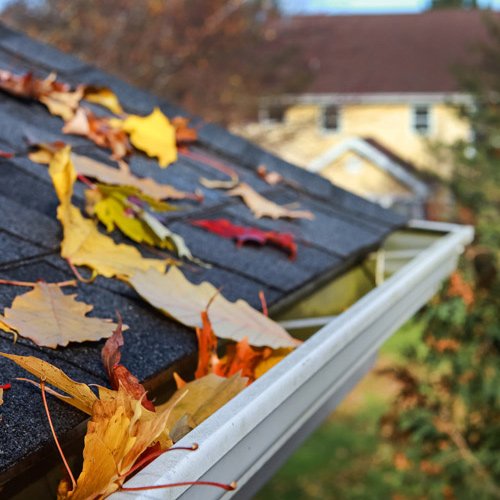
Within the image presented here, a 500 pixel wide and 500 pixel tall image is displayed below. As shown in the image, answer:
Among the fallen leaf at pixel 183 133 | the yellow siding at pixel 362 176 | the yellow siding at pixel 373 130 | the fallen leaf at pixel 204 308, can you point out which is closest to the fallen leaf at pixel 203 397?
the fallen leaf at pixel 204 308

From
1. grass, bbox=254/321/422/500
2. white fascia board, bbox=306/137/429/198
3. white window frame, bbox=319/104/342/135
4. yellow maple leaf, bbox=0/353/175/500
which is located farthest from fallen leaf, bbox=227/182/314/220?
white window frame, bbox=319/104/342/135

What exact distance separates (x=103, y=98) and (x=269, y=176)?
74cm

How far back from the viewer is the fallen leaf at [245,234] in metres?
1.71

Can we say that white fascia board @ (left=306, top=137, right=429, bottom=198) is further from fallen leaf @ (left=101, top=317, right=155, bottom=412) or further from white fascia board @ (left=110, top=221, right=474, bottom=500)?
fallen leaf @ (left=101, top=317, right=155, bottom=412)

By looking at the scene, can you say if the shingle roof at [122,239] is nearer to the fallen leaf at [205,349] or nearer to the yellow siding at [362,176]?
the fallen leaf at [205,349]

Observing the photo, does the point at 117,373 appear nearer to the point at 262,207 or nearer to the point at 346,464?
the point at 262,207

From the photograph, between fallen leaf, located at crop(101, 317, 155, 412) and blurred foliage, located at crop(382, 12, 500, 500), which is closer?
fallen leaf, located at crop(101, 317, 155, 412)

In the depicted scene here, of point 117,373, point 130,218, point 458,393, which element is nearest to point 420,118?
point 458,393

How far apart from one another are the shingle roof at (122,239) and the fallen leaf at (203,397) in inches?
2.0

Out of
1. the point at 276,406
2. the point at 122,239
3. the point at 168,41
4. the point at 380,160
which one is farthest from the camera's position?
the point at 380,160

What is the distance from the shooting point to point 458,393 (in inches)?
337

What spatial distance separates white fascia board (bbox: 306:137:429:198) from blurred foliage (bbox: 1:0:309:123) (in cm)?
493

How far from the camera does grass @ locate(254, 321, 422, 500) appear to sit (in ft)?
32.1

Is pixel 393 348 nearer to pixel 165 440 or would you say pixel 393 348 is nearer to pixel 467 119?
pixel 467 119
